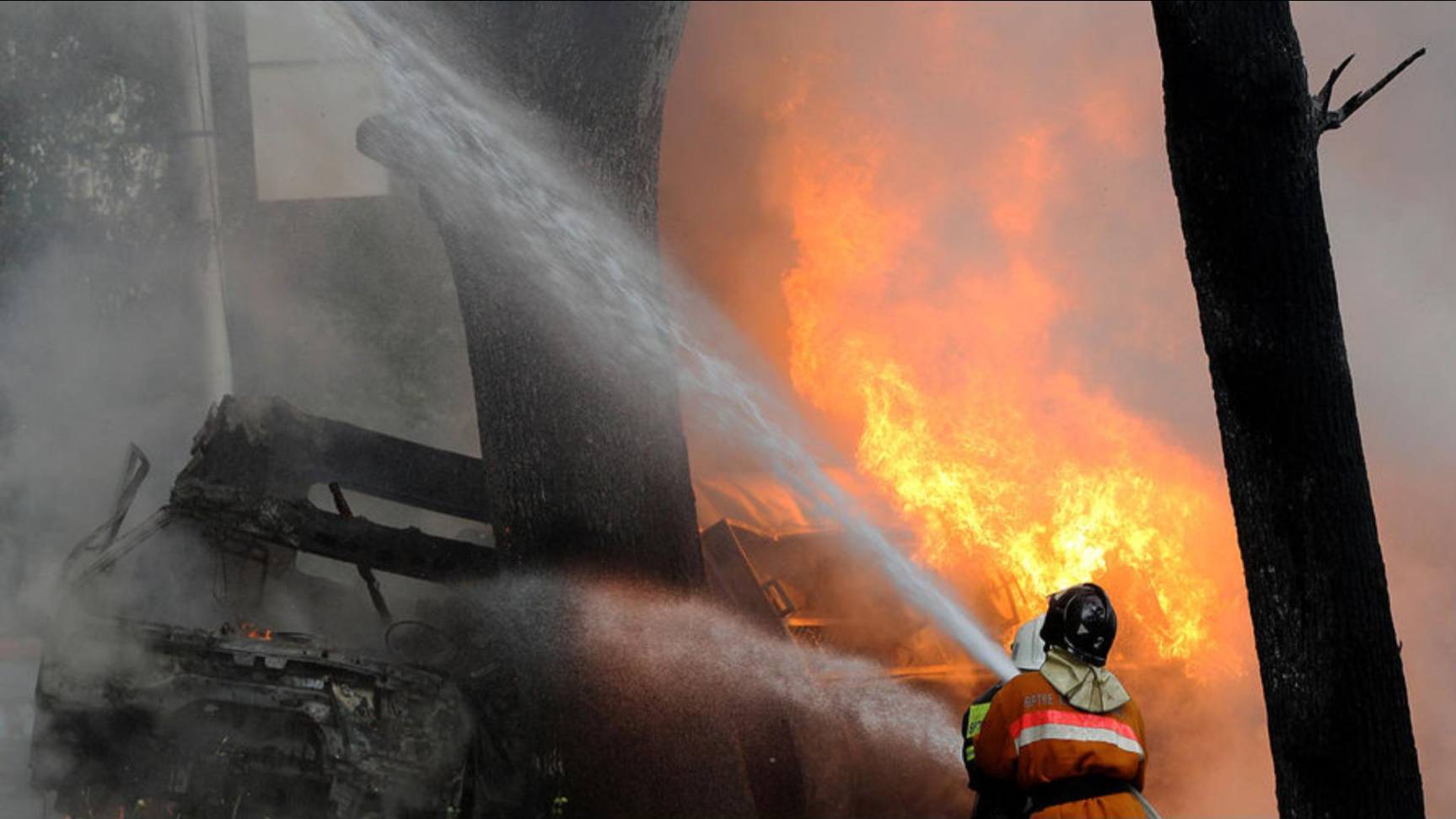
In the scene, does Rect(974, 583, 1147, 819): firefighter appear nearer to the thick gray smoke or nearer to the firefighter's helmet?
the firefighter's helmet

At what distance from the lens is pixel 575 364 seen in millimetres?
8055

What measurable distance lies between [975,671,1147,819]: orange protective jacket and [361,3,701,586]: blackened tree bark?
3255 mm

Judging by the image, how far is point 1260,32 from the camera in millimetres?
5543

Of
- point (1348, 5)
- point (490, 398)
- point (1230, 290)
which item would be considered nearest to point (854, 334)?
point (1348, 5)

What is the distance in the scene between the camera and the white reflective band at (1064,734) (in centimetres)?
496

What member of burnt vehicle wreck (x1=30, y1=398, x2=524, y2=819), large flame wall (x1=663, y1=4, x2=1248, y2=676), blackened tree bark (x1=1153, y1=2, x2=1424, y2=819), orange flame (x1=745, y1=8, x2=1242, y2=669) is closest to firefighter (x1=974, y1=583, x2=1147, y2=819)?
blackened tree bark (x1=1153, y1=2, x2=1424, y2=819)

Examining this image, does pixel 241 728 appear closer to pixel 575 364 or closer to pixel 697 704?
pixel 697 704

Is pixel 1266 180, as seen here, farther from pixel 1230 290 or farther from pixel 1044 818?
pixel 1044 818

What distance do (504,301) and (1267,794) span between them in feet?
15.5

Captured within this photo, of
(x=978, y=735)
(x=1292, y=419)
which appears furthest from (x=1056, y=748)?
(x=1292, y=419)

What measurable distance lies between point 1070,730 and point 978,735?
33 cm

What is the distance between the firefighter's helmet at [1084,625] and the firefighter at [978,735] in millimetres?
87

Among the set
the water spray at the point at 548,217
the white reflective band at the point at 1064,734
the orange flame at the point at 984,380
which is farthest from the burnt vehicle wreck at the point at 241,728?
the white reflective band at the point at 1064,734

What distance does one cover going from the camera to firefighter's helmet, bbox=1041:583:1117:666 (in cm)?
506
